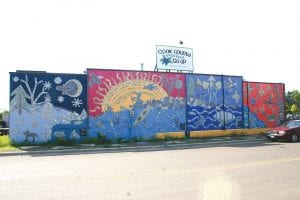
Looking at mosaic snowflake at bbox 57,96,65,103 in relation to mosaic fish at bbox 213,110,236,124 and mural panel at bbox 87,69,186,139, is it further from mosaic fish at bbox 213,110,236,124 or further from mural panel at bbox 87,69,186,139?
mosaic fish at bbox 213,110,236,124

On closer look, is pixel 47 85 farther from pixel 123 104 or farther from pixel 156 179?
pixel 156 179

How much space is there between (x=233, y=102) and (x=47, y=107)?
45.1 ft

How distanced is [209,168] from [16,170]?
228 inches

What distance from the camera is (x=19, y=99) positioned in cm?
2300

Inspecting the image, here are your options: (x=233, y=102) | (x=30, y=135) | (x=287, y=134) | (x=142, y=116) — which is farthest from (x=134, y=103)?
Result: (x=287, y=134)

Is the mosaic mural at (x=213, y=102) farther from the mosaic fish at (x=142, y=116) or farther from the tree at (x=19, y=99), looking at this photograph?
the tree at (x=19, y=99)

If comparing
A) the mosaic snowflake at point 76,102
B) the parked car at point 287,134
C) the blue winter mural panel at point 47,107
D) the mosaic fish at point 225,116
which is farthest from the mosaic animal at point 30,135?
the parked car at point 287,134

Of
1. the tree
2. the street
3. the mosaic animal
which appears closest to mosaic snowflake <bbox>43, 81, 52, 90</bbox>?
the tree

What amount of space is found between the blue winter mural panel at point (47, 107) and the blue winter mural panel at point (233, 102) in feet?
35.4

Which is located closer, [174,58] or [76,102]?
[76,102]

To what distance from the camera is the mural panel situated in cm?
2483

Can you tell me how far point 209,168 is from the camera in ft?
40.7

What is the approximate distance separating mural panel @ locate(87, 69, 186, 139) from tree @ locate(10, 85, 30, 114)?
3702 millimetres

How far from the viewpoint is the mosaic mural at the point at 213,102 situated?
1111 inches
